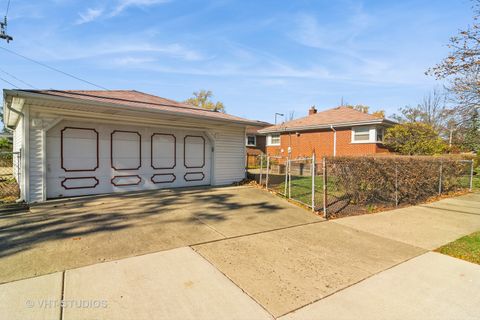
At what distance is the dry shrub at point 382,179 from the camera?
7516mm

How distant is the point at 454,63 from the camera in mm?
8641

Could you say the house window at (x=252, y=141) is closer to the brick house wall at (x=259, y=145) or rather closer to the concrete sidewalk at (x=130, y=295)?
the brick house wall at (x=259, y=145)

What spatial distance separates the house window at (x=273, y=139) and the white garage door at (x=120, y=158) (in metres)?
12.8

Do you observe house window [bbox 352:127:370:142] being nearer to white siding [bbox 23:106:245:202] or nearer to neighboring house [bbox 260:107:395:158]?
neighboring house [bbox 260:107:395:158]

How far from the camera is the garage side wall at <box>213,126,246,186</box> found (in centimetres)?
1048

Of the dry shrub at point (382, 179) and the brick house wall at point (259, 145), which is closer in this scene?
the dry shrub at point (382, 179)

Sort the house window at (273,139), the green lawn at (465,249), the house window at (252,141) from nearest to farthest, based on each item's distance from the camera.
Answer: the green lawn at (465,249), the house window at (273,139), the house window at (252,141)

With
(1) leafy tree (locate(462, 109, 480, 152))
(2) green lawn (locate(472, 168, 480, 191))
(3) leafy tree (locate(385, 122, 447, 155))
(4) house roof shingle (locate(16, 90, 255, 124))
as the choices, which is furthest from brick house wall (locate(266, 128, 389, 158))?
(4) house roof shingle (locate(16, 90, 255, 124))

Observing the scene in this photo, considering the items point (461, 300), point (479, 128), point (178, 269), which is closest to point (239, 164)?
point (178, 269)

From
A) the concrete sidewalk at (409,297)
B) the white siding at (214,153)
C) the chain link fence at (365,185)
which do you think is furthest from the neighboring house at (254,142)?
the concrete sidewalk at (409,297)

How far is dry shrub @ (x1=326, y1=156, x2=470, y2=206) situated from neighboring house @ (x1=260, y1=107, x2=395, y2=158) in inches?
233

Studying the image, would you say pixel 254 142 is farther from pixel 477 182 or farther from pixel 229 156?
pixel 477 182

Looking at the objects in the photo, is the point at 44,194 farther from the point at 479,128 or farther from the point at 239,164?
the point at 479,128

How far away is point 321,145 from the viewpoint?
18.5 metres
